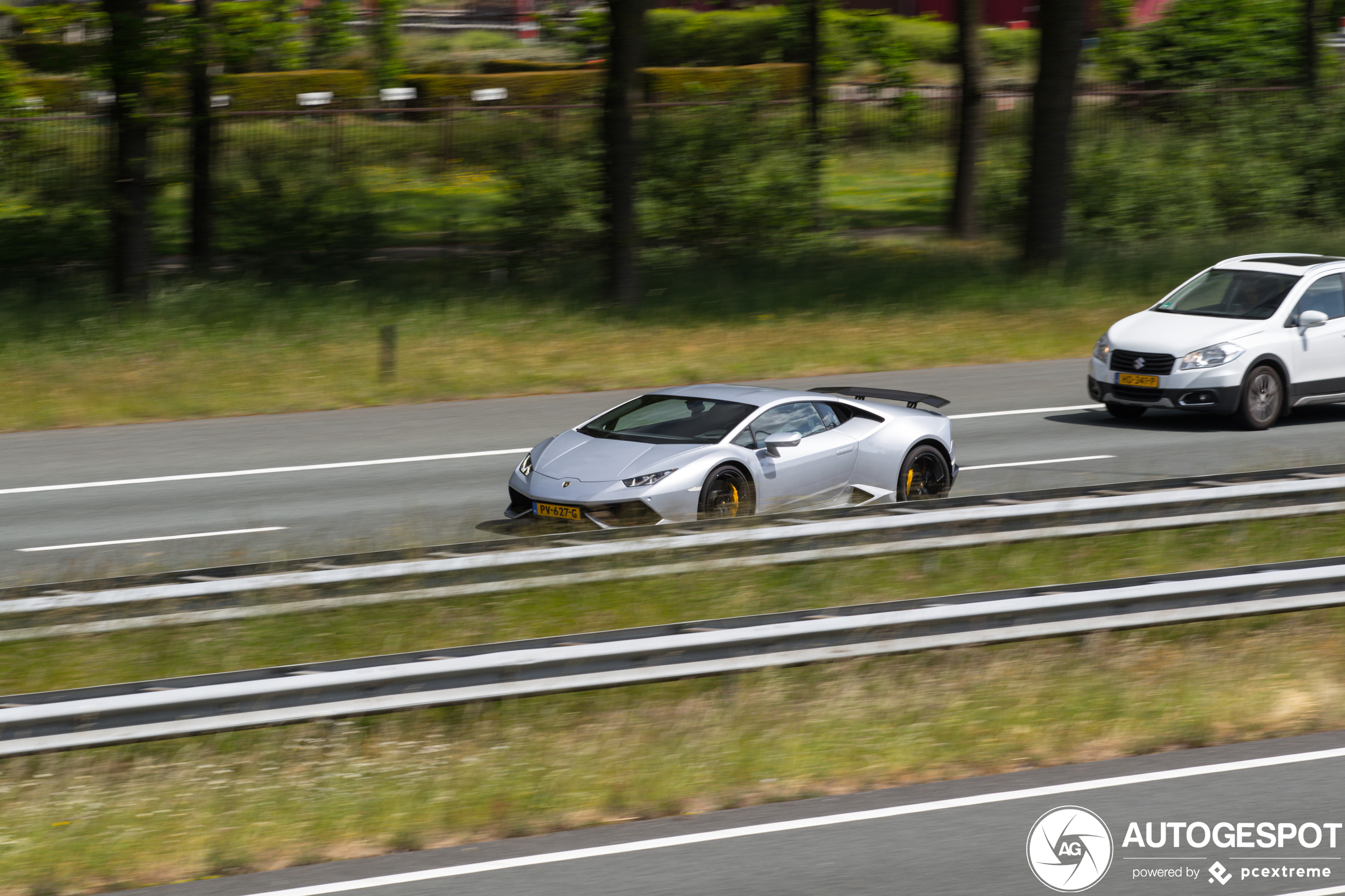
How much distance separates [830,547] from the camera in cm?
916

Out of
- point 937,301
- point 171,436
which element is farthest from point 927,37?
point 171,436

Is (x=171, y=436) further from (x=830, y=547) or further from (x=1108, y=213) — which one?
(x=1108, y=213)

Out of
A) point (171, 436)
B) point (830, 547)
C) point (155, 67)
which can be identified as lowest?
point (171, 436)

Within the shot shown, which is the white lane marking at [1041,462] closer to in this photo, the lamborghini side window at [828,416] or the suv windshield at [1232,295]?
the lamborghini side window at [828,416]

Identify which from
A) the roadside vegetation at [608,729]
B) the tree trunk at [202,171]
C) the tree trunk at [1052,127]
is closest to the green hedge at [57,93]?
the tree trunk at [202,171]

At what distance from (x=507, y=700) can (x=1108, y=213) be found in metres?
26.3

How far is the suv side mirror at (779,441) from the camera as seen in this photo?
39.7 feet

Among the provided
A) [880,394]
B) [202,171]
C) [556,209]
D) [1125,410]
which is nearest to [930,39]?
[556,209]

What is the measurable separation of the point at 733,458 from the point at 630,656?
4.62 metres

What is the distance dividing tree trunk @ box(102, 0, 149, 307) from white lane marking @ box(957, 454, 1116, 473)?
44.0 feet

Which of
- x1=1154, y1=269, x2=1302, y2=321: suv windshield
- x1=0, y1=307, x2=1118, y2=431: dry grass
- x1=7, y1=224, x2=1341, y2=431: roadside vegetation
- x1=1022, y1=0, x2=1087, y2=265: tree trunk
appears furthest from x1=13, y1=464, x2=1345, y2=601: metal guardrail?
x1=1022, y1=0, x2=1087, y2=265: tree trunk

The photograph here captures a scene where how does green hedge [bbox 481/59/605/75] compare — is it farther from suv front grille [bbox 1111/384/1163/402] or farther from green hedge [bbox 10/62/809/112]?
suv front grille [bbox 1111/384/1163/402]

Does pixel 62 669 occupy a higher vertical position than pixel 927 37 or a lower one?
lower

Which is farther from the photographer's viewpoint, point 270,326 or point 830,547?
point 270,326
